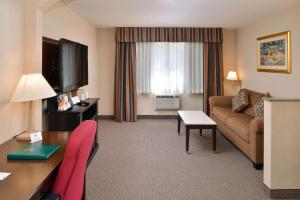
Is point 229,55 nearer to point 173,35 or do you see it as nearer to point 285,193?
point 173,35

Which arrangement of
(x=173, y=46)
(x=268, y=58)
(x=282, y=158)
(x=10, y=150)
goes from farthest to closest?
(x=173, y=46) < (x=268, y=58) < (x=282, y=158) < (x=10, y=150)

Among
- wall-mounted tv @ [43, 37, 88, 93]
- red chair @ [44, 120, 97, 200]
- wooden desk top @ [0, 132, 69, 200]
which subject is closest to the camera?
wooden desk top @ [0, 132, 69, 200]

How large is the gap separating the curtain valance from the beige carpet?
2551mm

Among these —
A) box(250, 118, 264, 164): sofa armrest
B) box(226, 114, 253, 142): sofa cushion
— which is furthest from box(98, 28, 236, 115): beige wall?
box(250, 118, 264, 164): sofa armrest

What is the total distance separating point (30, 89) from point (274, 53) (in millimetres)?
4325

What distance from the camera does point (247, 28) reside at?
643 cm

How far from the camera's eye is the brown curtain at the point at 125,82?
6980mm

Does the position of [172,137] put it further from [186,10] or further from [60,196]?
[60,196]

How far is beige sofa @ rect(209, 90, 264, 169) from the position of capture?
3766 mm

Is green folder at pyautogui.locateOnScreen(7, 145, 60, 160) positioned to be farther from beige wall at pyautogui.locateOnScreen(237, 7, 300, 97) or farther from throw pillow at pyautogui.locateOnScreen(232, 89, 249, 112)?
throw pillow at pyautogui.locateOnScreen(232, 89, 249, 112)

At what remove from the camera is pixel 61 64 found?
350cm

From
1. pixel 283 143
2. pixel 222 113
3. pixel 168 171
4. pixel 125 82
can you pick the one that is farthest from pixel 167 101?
pixel 283 143

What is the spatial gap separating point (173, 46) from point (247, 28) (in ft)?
5.98

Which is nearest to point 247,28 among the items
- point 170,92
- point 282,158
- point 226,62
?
point 226,62
